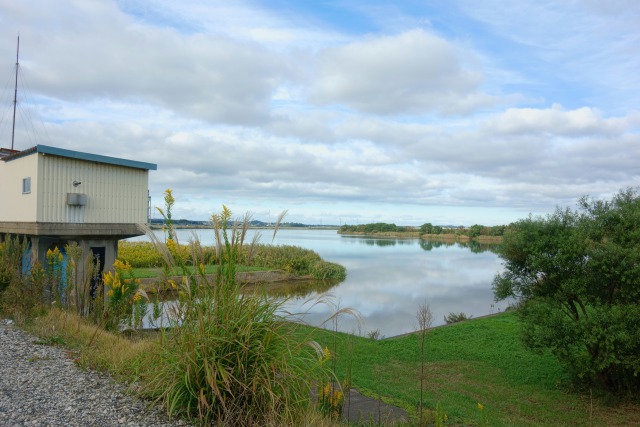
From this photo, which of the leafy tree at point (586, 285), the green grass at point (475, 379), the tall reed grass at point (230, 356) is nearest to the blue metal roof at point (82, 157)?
the green grass at point (475, 379)

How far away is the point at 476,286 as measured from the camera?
23781 millimetres

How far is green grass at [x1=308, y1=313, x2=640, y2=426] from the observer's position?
621cm

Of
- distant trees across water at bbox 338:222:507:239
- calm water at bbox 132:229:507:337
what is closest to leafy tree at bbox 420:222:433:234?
distant trees across water at bbox 338:222:507:239

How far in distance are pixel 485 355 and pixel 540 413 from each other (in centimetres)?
312

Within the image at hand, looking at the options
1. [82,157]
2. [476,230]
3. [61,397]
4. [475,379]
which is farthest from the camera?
[476,230]

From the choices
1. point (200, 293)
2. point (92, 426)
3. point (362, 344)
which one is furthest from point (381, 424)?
point (362, 344)

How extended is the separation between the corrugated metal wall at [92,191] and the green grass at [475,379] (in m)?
6.02

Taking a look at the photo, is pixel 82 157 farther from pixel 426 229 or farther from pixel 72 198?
pixel 426 229

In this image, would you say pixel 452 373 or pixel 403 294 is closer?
pixel 452 373

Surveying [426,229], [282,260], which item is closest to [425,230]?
[426,229]

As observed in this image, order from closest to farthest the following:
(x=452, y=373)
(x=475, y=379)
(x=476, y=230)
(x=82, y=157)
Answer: (x=475, y=379), (x=452, y=373), (x=82, y=157), (x=476, y=230)

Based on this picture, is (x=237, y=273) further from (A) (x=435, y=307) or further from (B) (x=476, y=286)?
(B) (x=476, y=286)

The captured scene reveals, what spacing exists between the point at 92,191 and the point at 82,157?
2.70 feet

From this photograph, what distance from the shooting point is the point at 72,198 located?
1134 centimetres
